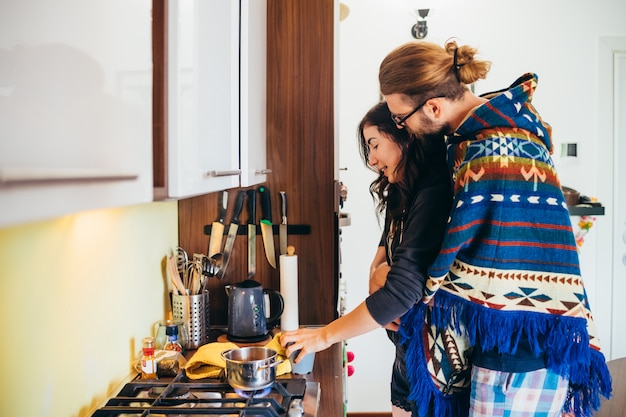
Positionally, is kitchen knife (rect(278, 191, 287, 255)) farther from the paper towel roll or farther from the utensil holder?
the utensil holder

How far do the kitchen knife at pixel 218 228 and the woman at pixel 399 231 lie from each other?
55 centimetres

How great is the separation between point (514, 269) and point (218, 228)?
107 cm

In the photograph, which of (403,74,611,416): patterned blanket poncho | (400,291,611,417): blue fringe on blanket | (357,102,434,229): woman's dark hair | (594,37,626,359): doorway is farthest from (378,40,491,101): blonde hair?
(594,37,626,359): doorway

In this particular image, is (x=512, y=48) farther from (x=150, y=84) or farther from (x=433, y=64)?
(x=150, y=84)

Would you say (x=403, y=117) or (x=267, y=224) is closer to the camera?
(x=403, y=117)

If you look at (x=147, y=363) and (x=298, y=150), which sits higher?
(x=298, y=150)

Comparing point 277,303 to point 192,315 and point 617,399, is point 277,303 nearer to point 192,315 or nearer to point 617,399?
point 192,315

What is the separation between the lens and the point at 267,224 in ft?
7.18

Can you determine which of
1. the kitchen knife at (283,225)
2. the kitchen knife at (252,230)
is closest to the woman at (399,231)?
the kitchen knife at (283,225)

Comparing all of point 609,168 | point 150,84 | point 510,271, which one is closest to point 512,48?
point 609,168

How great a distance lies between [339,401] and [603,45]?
3.01 meters

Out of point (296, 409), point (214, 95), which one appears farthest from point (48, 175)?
point (296, 409)

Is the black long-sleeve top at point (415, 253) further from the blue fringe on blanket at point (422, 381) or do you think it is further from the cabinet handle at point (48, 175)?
the cabinet handle at point (48, 175)

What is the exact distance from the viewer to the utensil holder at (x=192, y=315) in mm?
1942
